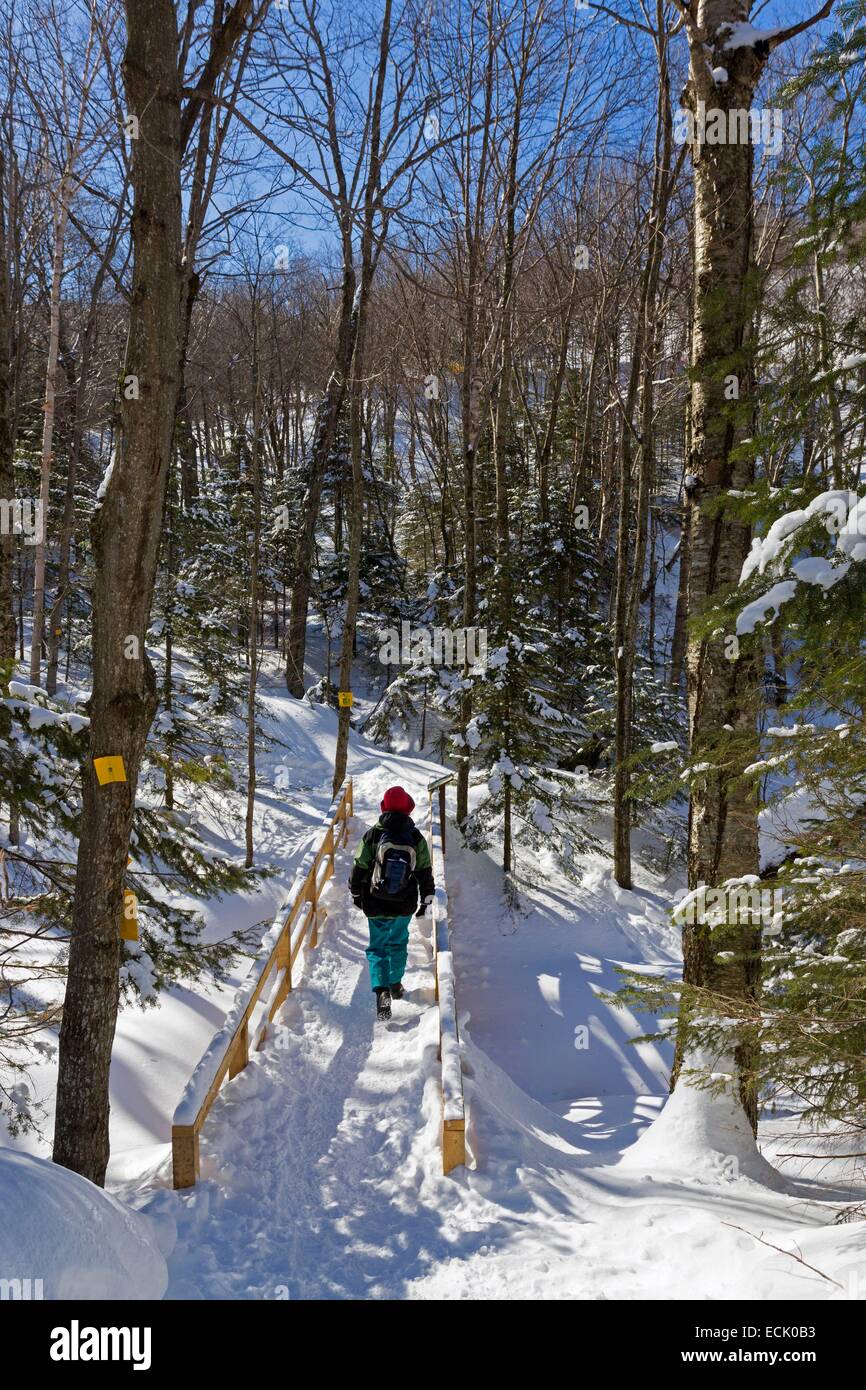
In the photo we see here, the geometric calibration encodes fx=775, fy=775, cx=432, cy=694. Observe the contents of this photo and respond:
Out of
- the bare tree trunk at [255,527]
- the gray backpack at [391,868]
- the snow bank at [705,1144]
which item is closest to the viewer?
the snow bank at [705,1144]

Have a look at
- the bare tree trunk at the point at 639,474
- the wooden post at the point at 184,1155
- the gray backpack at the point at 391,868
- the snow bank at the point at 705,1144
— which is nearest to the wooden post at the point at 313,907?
the gray backpack at the point at 391,868

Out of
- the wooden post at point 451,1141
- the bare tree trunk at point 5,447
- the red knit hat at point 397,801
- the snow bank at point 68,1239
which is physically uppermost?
the bare tree trunk at point 5,447

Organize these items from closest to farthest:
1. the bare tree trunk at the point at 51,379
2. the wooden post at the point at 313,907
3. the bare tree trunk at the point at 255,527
A: the wooden post at the point at 313,907, the bare tree trunk at the point at 51,379, the bare tree trunk at the point at 255,527

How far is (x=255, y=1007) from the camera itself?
6332 millimetres

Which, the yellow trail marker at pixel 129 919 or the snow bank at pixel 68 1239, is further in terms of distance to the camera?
the yellow trail marker at pixel 129 919

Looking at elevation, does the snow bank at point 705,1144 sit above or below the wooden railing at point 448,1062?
below

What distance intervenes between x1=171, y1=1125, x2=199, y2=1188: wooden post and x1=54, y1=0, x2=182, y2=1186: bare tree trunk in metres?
0.47

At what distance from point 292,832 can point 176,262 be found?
13376 mm

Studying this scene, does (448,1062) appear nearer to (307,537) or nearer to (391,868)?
(391,868)

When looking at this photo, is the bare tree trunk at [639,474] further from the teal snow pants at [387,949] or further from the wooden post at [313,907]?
the teal snow pants at [387,949]

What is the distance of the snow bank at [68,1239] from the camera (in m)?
2.68

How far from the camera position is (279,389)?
32812 millimetres

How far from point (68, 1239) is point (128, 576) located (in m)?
3.00

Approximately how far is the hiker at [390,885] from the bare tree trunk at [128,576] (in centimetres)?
268
